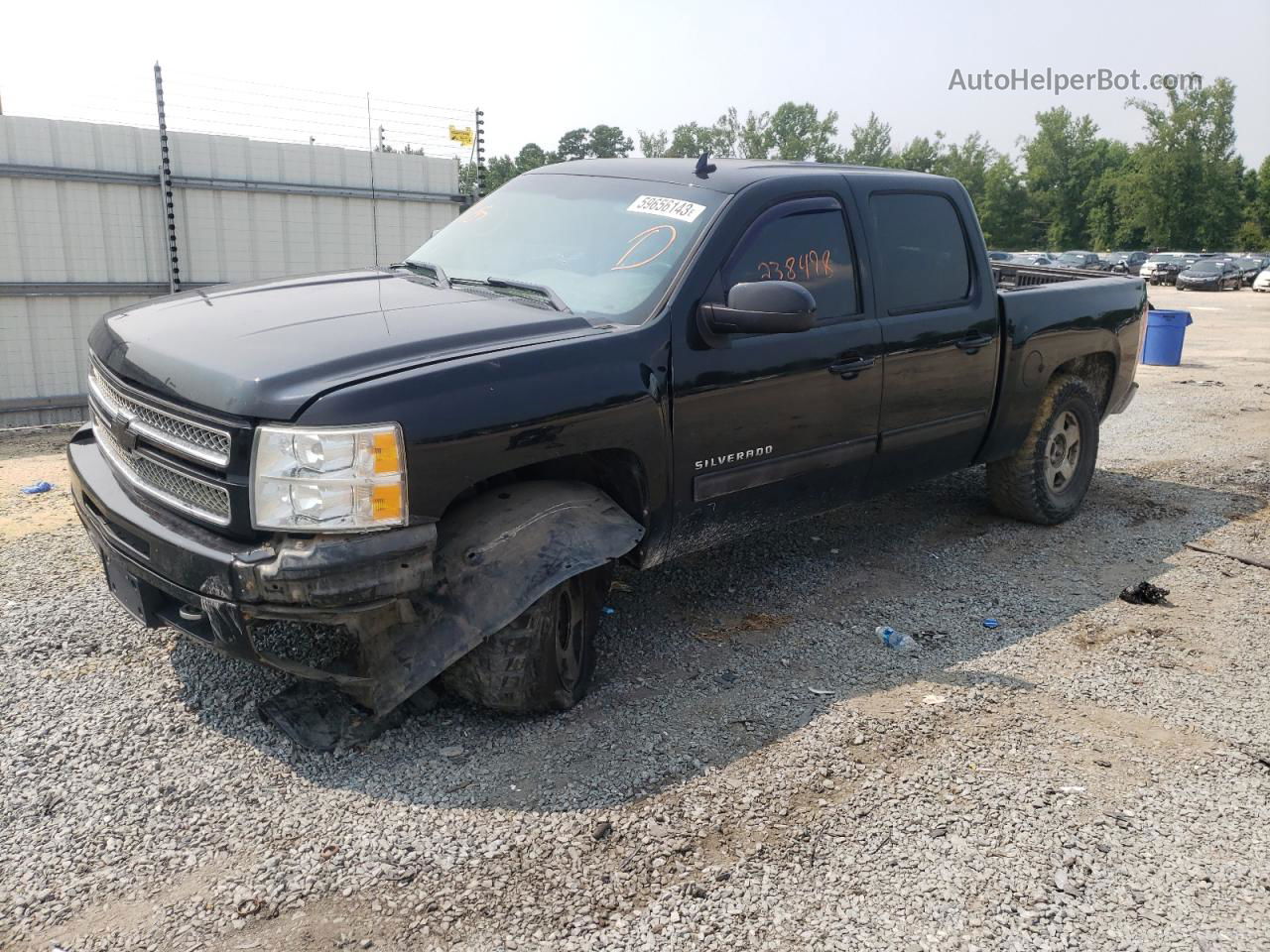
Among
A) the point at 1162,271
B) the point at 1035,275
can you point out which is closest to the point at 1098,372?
the point at 1035,275

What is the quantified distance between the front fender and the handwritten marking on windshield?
1.04 m

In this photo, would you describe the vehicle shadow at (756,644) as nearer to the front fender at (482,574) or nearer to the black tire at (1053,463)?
the black tire at (1053,463)

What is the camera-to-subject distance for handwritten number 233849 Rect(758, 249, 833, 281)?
4.31 meters

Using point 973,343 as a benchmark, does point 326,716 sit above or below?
below

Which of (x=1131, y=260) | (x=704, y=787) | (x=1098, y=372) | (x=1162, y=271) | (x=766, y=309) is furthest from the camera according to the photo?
(x=1131, y=260)

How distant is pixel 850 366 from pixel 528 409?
5.74 feet

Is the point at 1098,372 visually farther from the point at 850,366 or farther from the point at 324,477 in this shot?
the point at 324,477

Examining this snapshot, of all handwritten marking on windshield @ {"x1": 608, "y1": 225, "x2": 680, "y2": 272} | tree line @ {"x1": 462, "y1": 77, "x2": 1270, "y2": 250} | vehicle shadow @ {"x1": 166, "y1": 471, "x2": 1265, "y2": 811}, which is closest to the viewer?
vehicle shadow @ {"x1": 166, "y1": 471, "x2": 1265, "y2": 811}

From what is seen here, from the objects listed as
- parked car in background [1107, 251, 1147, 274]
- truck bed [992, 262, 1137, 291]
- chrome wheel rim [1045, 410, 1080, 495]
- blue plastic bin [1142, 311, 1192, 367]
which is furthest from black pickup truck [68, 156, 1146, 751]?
parked car in background [1107, 251, 1147, 274]

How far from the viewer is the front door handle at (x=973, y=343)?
517 cm

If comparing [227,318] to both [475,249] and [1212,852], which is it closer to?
[475,249]

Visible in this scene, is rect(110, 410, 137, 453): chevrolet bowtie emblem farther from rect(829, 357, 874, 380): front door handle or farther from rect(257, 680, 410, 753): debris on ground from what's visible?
rect(829, 357, 874, 380): front door handle

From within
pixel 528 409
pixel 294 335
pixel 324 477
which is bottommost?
pixel 324 477

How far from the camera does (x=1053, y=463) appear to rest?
634 cm
